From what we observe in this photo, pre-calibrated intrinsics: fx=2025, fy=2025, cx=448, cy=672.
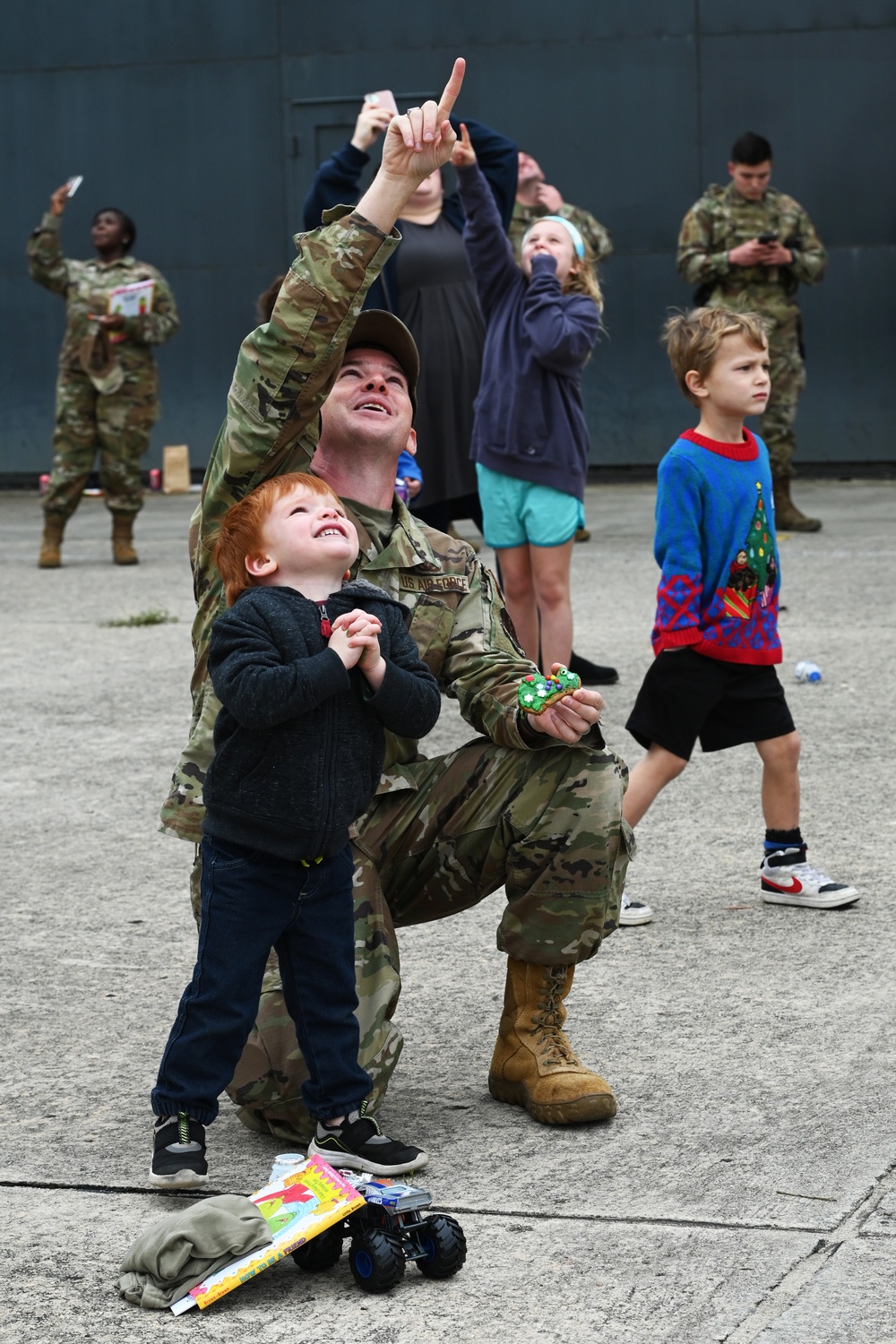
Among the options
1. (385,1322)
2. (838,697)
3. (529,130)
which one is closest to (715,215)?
(529,130)

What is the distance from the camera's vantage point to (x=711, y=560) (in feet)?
16.5

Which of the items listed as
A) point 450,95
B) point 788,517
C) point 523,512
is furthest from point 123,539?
point 450,95

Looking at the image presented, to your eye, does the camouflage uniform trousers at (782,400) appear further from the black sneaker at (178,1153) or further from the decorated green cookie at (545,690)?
the black sneaker at (178,1153)

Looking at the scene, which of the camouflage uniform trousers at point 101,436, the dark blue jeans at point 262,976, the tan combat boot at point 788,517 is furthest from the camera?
the tan combat boot at point 788,517

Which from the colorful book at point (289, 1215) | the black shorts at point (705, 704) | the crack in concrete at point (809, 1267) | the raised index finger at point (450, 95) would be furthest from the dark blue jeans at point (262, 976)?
the black shorts at point (705, 704)

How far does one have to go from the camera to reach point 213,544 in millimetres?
3721

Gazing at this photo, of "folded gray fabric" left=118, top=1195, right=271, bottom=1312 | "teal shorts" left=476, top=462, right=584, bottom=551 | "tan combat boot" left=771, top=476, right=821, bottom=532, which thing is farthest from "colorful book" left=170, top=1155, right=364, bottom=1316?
"tan combat boot" left=771, top=476, right=821, bottom=532

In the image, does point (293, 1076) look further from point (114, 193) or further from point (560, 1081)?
point (114, 193)

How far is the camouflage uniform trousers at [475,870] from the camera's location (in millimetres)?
3594

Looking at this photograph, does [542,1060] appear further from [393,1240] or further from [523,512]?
[523,512]

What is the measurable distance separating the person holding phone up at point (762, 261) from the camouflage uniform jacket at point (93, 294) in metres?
3.21

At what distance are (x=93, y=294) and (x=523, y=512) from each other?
598cm

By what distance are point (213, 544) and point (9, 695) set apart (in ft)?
15.0

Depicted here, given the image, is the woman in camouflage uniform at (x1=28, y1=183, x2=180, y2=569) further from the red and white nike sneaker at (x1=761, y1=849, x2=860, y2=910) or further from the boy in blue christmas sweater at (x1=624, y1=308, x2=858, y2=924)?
the red and white nike sneaker at (x1=761, y1=849, x2=860, y2=910)
